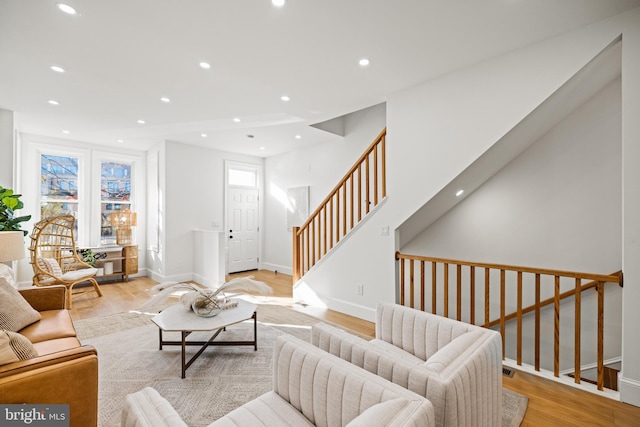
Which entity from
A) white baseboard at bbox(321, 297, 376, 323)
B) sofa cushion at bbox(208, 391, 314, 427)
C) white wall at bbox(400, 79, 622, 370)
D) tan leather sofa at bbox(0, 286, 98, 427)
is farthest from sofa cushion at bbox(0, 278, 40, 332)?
white wall at bbox(400, 79, 622, 370)

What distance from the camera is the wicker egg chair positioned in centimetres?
424

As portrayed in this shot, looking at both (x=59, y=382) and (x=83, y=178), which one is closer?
(x=59, y=382)

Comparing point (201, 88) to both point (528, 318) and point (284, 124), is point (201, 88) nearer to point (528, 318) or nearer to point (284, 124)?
point (284, 124)

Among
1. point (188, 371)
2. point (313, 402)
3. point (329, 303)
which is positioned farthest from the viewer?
point (329, 303)

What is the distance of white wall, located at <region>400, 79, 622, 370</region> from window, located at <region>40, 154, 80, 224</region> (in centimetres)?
668

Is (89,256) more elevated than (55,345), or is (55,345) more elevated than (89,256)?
(89,256)

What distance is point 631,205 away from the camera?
2.04 meters

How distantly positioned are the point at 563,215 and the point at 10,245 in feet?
16.8

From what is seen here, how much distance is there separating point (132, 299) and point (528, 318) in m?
5.61

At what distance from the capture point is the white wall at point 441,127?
2.35 metres

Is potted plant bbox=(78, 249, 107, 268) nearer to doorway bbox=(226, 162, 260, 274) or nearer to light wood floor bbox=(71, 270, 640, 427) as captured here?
doorway bbox=(226, 162, 260, 274)

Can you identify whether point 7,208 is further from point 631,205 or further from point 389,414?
point 631,205

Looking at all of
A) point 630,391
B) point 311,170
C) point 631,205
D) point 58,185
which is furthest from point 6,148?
point 630,391

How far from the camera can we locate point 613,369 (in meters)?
3.09
